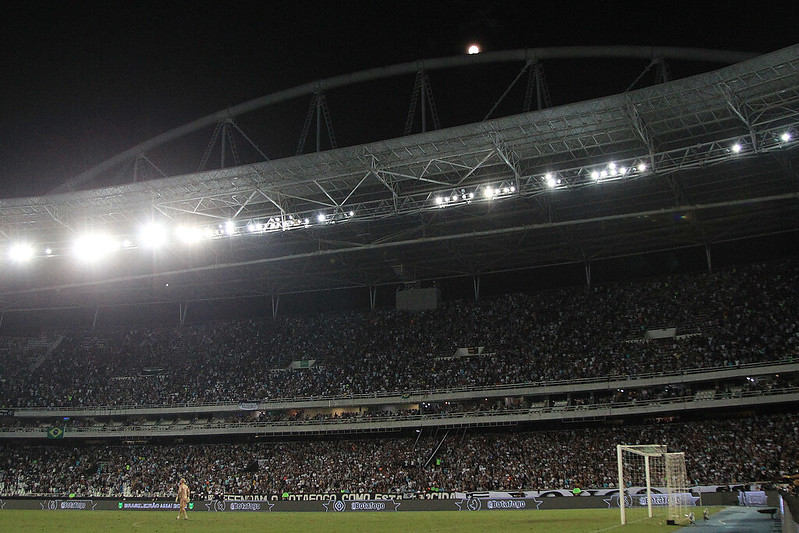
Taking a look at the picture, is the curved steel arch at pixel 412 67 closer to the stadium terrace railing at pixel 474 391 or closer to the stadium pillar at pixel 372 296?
the stadium terrace railing at pixel 474 391

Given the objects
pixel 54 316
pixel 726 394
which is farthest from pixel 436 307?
pixel 54 316

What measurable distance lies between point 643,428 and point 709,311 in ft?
30.8

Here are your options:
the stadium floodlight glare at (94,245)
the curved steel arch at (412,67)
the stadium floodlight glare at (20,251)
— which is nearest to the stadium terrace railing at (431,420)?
the stadium floodlight glare at (94,245)

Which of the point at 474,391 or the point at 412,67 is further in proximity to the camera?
the point at 474,391

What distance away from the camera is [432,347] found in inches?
1896

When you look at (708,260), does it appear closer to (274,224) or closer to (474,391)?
(474,391)

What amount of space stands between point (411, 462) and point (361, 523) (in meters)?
15.2

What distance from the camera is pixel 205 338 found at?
2279 inches

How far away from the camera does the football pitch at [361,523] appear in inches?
838

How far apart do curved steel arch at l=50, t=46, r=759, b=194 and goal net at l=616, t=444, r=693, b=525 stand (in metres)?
18.9

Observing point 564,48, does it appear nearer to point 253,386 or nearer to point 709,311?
point 709,311

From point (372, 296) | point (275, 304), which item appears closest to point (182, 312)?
point (275, 304)

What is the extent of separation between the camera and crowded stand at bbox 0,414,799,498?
33.7 m

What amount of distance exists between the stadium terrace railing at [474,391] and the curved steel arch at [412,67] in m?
16.3
